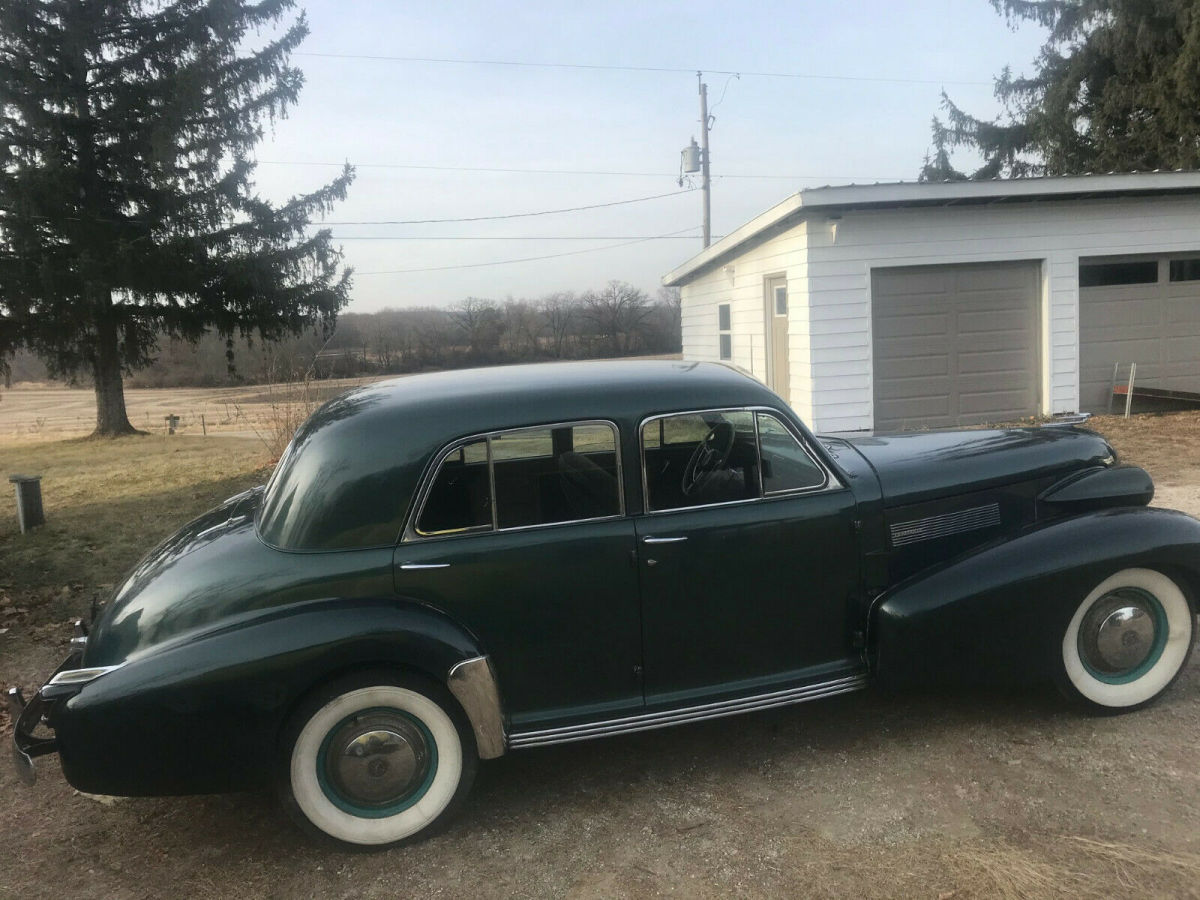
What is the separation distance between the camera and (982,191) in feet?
39.1

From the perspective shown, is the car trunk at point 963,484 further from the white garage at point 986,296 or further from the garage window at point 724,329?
the garage window at point 724,329

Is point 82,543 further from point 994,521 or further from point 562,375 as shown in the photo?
point 994,521

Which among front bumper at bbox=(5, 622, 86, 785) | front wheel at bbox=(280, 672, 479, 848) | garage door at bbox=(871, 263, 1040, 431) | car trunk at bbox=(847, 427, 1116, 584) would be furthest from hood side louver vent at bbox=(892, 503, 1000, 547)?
garage door at bbox=(871, 263, 1040, 431)

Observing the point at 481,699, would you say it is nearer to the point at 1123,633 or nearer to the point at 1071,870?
the point at 1071,870

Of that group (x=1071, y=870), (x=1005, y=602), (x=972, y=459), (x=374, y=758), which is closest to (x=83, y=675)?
(x=374, y=758)

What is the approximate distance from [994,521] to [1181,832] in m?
1.41

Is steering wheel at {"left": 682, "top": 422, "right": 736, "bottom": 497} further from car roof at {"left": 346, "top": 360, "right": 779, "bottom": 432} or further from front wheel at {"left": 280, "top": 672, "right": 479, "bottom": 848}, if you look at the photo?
front wheel at {"left": 280, "top": 672, "right": 479, "bottom": 848}

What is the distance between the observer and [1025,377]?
12.9m

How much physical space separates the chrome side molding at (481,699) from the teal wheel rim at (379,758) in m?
0.17

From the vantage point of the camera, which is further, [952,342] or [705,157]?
[705,157]

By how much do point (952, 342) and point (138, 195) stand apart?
54.8ft

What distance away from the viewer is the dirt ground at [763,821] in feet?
9.83

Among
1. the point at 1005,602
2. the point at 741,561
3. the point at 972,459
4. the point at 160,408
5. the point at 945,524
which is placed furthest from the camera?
the point at 160,408

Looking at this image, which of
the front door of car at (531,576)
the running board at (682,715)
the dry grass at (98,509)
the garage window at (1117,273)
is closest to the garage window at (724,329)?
the garage window at (1117,273)
